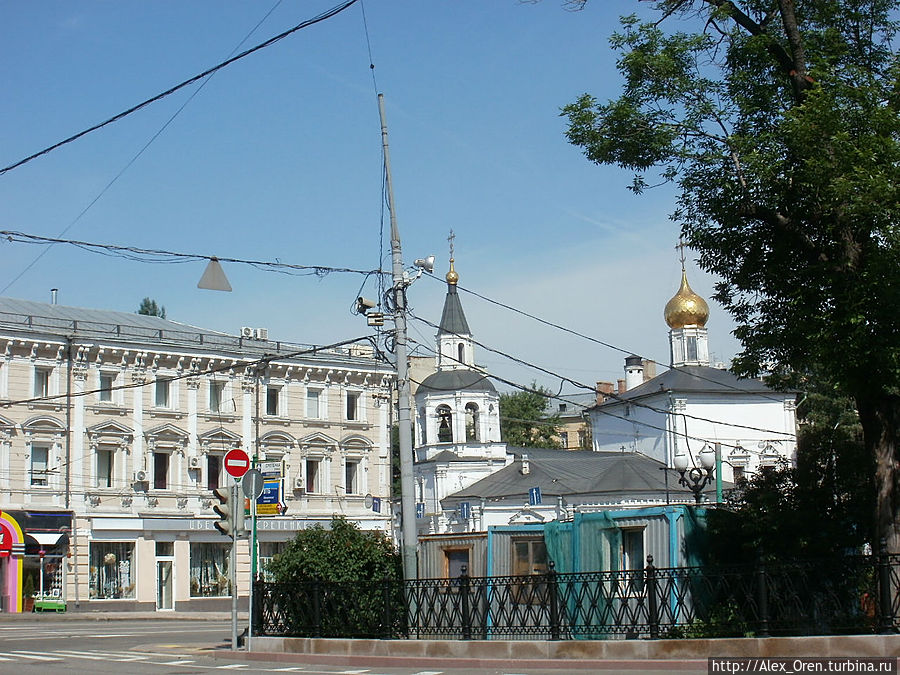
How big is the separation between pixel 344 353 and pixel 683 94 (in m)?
34.8

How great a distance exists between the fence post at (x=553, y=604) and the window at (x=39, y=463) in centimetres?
3006

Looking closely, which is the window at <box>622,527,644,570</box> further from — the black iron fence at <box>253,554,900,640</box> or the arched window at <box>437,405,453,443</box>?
the arched window at <box>437,405,453,443</box>

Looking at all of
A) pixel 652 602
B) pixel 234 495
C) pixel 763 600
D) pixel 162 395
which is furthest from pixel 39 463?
pixel 763 600

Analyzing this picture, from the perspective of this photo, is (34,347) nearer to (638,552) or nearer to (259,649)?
(259,649)

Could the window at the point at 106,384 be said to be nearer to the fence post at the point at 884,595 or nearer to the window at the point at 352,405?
the window at the point at 352,405

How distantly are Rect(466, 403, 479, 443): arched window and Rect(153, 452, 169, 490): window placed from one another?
22.7 metres

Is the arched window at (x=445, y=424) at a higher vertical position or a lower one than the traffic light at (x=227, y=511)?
higher

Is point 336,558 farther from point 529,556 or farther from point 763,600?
point 763,600

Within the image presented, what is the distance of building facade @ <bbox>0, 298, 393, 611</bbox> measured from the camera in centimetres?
4072

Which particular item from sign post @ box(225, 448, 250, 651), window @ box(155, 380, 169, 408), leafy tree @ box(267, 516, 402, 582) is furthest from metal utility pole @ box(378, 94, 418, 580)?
window @ box(155, 380, 169, 408)

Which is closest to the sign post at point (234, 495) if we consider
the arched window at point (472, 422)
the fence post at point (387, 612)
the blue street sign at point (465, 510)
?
the fence post at point (387, 612)

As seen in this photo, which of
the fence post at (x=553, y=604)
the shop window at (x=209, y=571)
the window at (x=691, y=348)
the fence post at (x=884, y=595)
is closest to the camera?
the fence post at (x=884, y=595)

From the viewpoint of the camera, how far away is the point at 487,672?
14.6 meters

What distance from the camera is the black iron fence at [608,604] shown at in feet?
46.6
